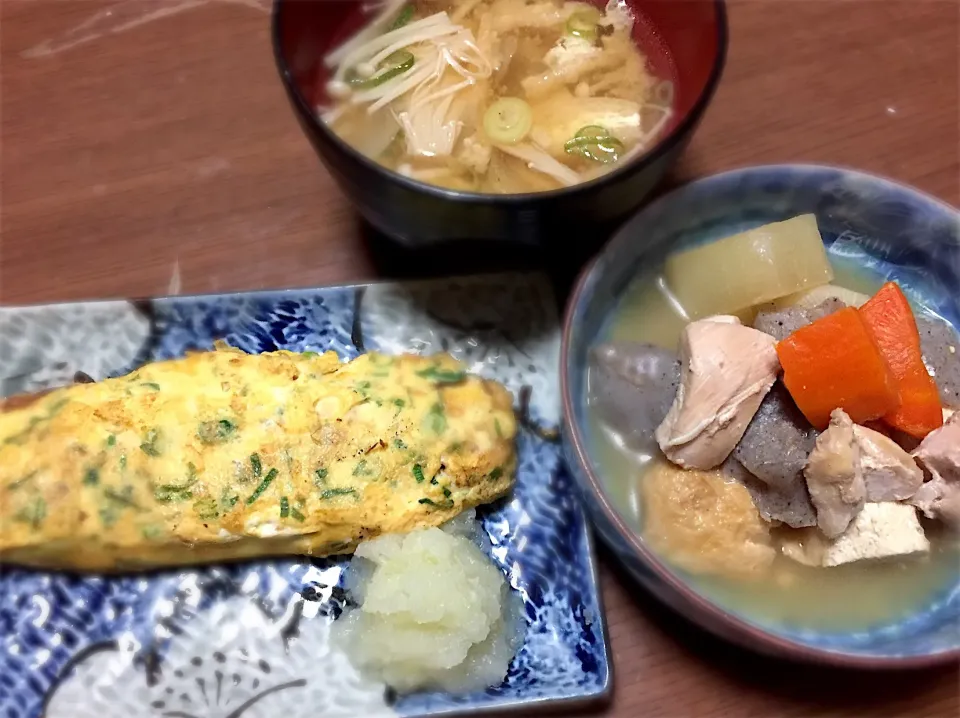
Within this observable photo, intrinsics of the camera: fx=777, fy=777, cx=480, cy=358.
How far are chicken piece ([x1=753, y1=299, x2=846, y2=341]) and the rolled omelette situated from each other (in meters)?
0.43

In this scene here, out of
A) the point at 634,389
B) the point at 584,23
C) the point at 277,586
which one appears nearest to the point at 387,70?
the point at 584,23

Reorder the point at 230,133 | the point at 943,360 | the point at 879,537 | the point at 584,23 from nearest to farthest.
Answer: the point at 879,537 < the point at 943,360 < the point at 584,23 < the point at 230,133

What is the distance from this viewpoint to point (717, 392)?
1.08 meters

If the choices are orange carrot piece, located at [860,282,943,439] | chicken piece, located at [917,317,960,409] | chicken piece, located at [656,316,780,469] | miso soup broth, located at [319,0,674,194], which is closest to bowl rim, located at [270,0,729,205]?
miso soup broth, located at [319,0,674,194]

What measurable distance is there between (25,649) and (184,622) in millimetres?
211

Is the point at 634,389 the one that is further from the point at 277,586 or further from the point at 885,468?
the point at 277,586

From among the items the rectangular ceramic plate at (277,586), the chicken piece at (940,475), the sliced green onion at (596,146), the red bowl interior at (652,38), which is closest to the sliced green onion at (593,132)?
the sliced green onion at (596,146)

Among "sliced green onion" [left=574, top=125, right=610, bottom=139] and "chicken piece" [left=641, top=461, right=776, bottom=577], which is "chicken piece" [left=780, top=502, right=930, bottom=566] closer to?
"chicken piece" [left=641, top=461, right=776, bottom=577]

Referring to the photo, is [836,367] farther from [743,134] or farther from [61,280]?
[61,280]

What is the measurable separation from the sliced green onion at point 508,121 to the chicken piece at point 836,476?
621 millimetres

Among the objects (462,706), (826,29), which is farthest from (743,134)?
(462,706)

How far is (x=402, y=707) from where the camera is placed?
3.45ft

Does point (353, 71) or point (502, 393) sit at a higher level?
point (353, 71)

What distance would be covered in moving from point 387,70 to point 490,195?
16.4 inches
